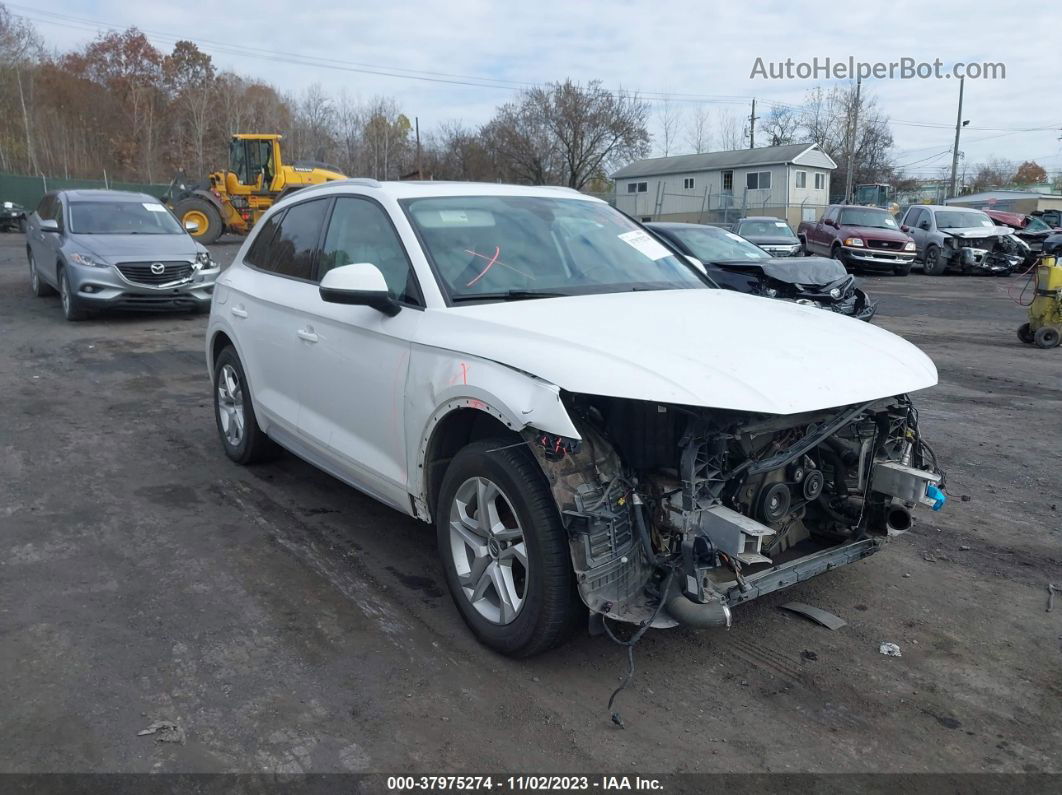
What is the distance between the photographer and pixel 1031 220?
1119 inches

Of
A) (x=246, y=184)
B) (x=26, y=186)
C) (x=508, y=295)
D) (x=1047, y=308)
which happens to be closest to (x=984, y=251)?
(x=1047, y=308)

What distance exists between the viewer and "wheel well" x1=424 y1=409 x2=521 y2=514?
361cm

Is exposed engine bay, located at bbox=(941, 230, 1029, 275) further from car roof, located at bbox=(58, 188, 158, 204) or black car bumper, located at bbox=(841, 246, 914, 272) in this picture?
car roof, located at bbox=(58, 188, 158, 204)

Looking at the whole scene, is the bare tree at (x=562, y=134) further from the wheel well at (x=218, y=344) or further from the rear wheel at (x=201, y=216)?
the wheel well at (x=218, y=344)

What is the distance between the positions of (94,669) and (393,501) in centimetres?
141

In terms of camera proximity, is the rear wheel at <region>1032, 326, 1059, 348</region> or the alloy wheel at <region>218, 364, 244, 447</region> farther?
the rear wheel at <region>1032, 326, 1059, 348</region>

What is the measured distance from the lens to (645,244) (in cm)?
483

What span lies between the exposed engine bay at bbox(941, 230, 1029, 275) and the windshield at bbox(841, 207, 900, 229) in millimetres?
1570

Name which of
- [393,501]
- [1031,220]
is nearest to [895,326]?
[393,501]

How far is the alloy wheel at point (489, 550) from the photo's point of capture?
339cm

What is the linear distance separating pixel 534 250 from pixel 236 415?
275 cm

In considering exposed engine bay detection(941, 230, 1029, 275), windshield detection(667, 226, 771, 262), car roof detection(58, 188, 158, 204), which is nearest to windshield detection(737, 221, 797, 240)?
exposed engine bay detection(941, 230, 1029, 275)

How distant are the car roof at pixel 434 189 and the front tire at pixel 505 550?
1577 mm

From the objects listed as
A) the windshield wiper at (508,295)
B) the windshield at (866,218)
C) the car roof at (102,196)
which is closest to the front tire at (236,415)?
the windshield wiper at (508,295)
